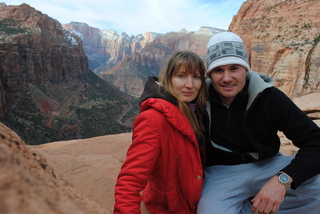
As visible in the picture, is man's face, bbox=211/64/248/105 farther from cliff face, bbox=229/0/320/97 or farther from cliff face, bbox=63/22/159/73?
cliff face, bbox=63/22/159/73

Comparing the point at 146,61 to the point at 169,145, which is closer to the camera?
the point at 169,145

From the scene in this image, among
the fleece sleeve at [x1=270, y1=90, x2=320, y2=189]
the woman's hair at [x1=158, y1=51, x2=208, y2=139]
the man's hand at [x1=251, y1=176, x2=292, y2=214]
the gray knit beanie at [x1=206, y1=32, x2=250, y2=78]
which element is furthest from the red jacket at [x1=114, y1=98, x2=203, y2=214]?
the fleece sleeve at [x1=270, y1=90, x2=320, y2=189]

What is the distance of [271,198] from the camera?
1.73 metres

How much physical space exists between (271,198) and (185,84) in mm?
1334

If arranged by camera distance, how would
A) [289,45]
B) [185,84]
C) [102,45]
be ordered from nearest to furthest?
1. [185,84]
2. [289,45]
3. [102,45]

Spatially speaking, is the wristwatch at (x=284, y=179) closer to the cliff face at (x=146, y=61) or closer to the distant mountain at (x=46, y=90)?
the distant mountain at (x=46, y=90)

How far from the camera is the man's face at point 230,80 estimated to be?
2061 mm

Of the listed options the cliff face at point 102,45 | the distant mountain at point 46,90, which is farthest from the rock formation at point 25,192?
the cliff face at point 102,45

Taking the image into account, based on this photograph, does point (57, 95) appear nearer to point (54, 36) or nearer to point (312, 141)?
point (54, 36)

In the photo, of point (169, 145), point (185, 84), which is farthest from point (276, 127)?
point (169, 145)

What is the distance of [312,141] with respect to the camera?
1.82 metres

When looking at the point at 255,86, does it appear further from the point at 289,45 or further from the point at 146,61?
the point at 146,61

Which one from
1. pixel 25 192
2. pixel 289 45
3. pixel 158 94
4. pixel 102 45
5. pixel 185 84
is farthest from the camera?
pixel 102 45

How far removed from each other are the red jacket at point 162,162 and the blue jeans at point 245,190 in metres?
0.18
